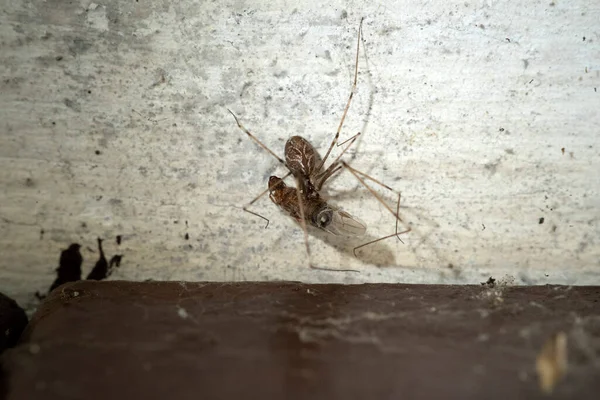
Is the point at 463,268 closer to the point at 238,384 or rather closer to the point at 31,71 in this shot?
the point at 238,384

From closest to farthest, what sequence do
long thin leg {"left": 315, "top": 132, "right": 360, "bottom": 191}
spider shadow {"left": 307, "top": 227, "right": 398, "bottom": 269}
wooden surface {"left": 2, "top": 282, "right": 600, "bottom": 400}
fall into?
wooden surface {"left": 2, "top": 282, "right": 600, "bottom": 400}, long thin leg {"left": 315, "top": 132, "right": 360, "bottom": 191}, spider shadow {"left": 307, "top": 227, "right": 398, "bottom": 269}

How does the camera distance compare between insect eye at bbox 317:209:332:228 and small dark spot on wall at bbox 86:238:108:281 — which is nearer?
insect eye at bbox 317:209:332:228

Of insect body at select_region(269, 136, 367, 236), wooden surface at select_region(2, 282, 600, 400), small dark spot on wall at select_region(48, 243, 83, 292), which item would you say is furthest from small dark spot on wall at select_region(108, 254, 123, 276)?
insect body at select_region(269, 136, 367, 236)

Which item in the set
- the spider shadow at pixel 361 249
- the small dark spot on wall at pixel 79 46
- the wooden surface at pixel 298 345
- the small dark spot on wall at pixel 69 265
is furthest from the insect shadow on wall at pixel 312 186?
the small dark spot on wall at pixel 69 265

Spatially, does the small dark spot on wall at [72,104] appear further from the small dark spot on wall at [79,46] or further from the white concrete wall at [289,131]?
the small dark spot on wall at [79,46]

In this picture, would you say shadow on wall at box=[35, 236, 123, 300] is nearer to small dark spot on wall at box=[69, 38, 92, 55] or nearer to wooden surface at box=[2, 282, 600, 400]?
wooden surface at box=[2, 282, 600, 400]

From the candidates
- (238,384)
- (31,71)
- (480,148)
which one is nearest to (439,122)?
(480,148)

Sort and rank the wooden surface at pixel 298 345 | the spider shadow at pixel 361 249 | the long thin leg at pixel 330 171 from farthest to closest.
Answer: the spider shadow at pixel 361 249
the long thin leg at pixel 330 171
the wooden surface at pixel 298 345

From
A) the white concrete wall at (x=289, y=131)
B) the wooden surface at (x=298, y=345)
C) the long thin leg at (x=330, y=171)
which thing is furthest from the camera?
the long thin leg at (x=330, y=171)
